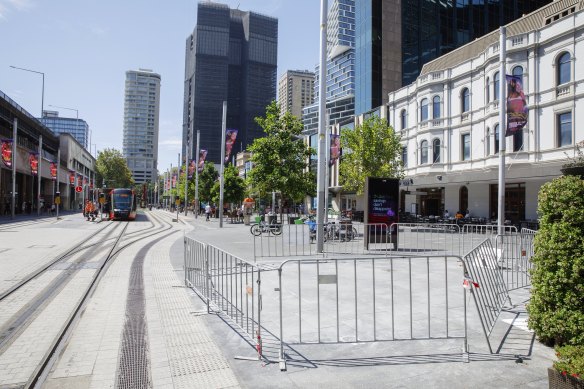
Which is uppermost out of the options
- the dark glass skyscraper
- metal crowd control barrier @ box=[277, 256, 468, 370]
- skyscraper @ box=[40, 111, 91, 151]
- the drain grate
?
skyscraper @ box=[40, 111, 91, 151]

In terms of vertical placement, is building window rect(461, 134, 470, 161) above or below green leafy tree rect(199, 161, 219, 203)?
above

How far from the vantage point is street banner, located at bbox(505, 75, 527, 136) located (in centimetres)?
1705

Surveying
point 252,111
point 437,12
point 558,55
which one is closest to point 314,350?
point 558,55

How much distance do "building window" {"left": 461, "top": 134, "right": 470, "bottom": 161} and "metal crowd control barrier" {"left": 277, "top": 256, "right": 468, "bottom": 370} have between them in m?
24.4

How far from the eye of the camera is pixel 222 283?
6.44m

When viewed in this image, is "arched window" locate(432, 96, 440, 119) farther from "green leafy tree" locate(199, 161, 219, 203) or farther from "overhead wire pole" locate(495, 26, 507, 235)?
"green leafy tree" locate(199, 161, 219, 203)

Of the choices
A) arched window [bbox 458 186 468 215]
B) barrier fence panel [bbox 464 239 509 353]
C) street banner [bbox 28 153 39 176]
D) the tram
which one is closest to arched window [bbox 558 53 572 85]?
arched window [bbox 458 186 468 215]

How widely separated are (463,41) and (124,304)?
196ft

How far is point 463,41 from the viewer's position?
5472cm

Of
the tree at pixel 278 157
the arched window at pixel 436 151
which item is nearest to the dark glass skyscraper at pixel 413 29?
the arched window at pixel 436 151

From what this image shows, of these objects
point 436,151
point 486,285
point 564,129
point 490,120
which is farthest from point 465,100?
point 486,285

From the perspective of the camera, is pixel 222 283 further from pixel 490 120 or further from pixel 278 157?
pixel 490 120

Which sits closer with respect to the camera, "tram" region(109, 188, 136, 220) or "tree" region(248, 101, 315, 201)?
"tree" region(248, 101, 315, 201)

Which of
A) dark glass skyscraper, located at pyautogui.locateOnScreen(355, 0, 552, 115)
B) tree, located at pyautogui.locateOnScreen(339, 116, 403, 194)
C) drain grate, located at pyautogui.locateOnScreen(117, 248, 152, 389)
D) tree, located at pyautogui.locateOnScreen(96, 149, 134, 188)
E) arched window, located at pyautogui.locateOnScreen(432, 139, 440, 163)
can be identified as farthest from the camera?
tree, located at pyautogui.locateOnScreen(96, 149, 134, 188)
